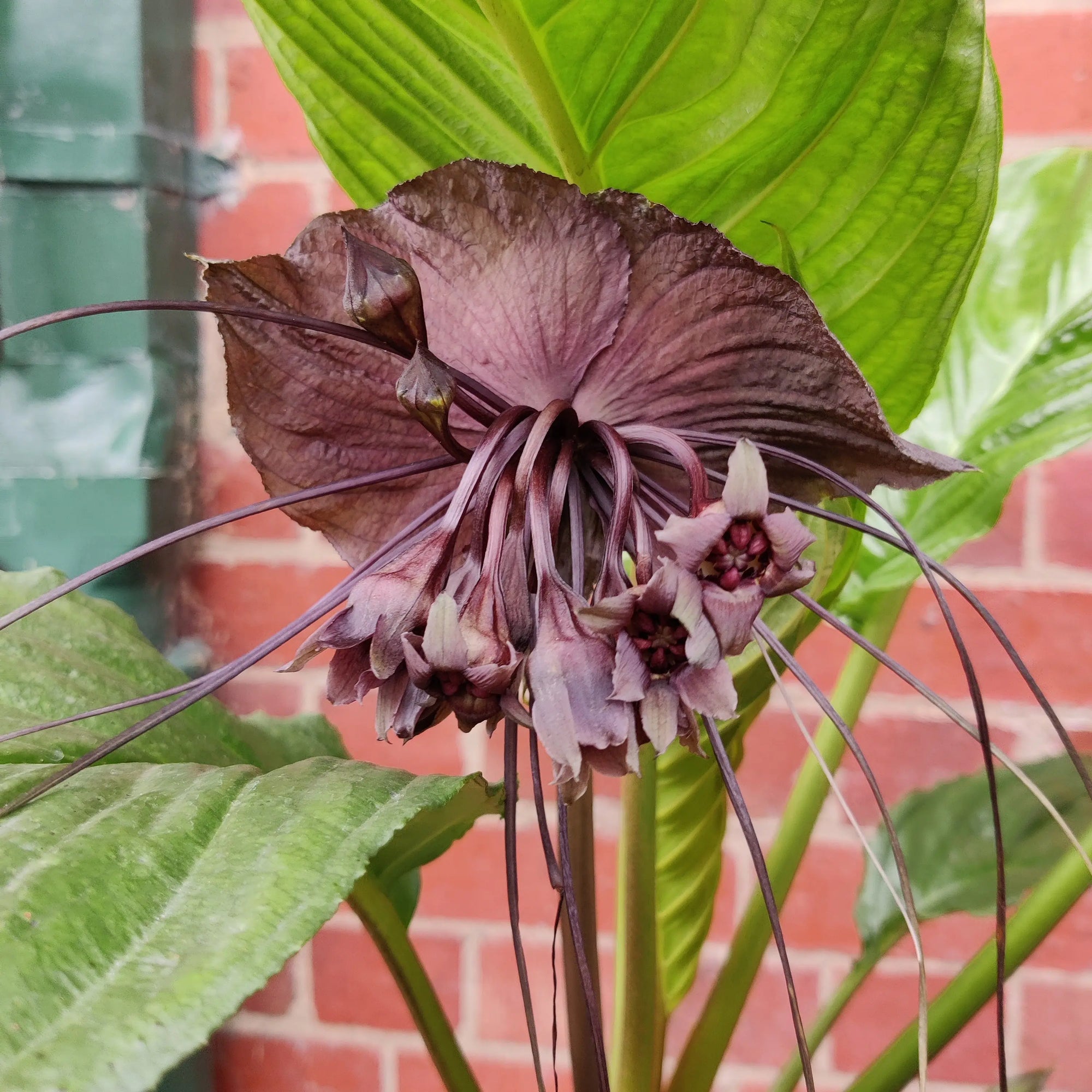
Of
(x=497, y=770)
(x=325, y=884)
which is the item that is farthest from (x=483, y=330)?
(x=497, y=770)

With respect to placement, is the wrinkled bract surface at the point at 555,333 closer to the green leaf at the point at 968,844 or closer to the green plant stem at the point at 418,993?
the green plant stem at the point at 418,993

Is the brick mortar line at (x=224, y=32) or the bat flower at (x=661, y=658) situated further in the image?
the brick mortar line at (x=224, y=32)

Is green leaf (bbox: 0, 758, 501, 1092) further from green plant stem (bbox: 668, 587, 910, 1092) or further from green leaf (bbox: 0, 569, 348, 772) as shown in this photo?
green plant stem (bbox: 668, 587, 910, 1092)

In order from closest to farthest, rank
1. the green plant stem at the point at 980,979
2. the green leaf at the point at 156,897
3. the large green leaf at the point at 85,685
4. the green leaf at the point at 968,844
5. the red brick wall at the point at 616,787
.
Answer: the green leaf at the point at 156,897 < the large green leaf at the point at 85,685 < the green plant stem at the point at 980,979 < the green leaf at the point at 968,844 < the red brick wall at the point at 616,787

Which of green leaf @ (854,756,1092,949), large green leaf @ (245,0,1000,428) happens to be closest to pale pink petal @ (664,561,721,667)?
large green leaf @ (245,0,1000,428)

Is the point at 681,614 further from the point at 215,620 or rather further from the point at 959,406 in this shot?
the point at 215,620

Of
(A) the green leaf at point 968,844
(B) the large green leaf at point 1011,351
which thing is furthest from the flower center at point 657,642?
(A) the green leaf at point 968,844

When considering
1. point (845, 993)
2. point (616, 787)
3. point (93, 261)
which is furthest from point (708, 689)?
point (93, 261)
